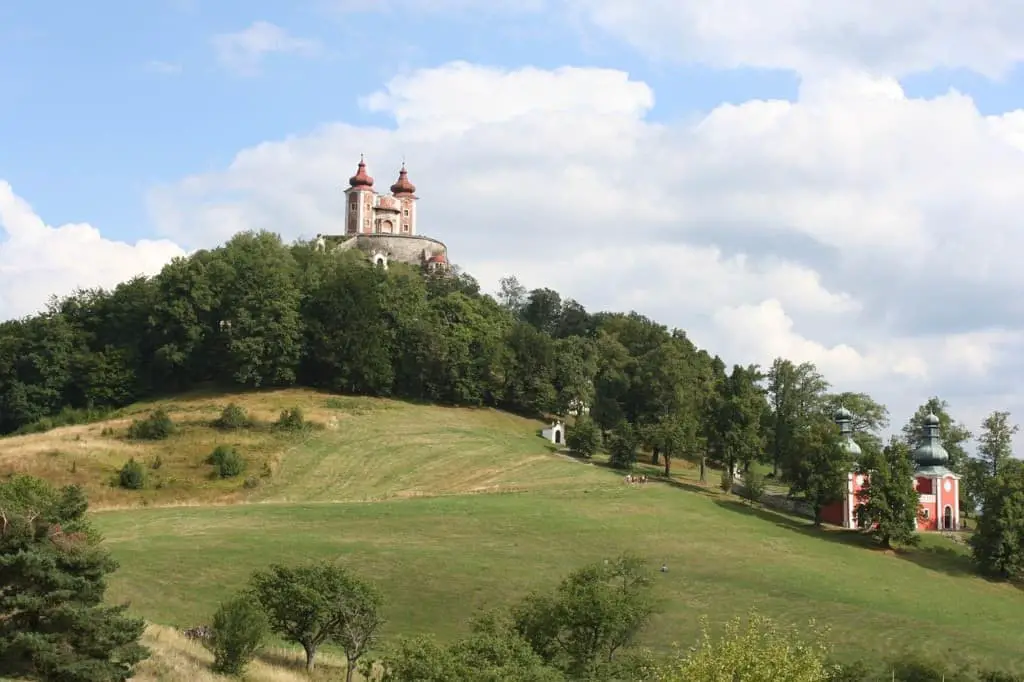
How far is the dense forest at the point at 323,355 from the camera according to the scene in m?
87.2

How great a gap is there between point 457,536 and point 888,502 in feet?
84.6

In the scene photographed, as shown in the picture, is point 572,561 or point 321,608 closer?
point 321,608

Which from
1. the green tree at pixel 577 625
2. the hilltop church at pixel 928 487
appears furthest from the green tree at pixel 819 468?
the green tree at pixel 577 625

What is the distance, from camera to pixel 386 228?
131 metres

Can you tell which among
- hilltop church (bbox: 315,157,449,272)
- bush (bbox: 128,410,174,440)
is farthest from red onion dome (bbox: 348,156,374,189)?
bush (bbox: 128,410,174,440)

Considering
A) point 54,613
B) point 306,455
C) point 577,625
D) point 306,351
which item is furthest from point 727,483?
point 54,613

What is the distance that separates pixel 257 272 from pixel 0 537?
219ft

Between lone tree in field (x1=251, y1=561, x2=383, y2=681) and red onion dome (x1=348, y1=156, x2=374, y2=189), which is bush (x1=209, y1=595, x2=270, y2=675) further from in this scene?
red onion dome (x1=348, y1=156, x2=374, y2=189)

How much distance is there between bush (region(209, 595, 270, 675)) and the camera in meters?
28.2

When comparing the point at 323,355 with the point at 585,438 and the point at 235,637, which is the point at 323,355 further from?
the point at 235,637

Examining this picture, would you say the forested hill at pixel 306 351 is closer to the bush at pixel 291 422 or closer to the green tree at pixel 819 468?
the bush at pixel 291 422

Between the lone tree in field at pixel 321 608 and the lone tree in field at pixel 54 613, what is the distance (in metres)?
5.97

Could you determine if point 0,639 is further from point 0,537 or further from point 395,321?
point 395,321

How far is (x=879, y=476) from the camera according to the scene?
62.2 meters
